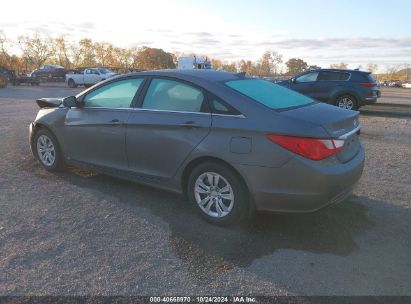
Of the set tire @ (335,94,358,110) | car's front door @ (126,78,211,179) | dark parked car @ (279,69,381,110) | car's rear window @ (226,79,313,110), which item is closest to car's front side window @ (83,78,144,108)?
car's front door @ (126,78,211,179)

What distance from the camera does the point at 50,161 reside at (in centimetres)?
575

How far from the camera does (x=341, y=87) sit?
13867mm

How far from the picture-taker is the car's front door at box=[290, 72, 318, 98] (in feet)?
47.4

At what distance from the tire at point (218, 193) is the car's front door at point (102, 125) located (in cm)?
109

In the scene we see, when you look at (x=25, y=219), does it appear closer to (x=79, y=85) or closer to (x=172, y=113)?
(x=172, y=113)

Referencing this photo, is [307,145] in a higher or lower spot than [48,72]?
lower

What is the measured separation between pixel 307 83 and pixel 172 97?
1122cm

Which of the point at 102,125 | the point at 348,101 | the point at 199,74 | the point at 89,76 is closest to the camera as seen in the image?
the point at 199,74

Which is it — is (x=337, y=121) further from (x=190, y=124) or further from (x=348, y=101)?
(x=348, y=101)

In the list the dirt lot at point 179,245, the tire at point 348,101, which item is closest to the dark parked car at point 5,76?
the tire at point 348,101

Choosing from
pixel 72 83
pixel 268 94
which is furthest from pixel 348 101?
pixel 72 83

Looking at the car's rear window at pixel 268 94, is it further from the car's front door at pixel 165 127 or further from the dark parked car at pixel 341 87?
the dark parked car at pixel 341 87

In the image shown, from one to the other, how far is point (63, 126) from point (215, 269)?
3.25m

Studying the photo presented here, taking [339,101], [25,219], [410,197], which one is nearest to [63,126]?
[25,219]
